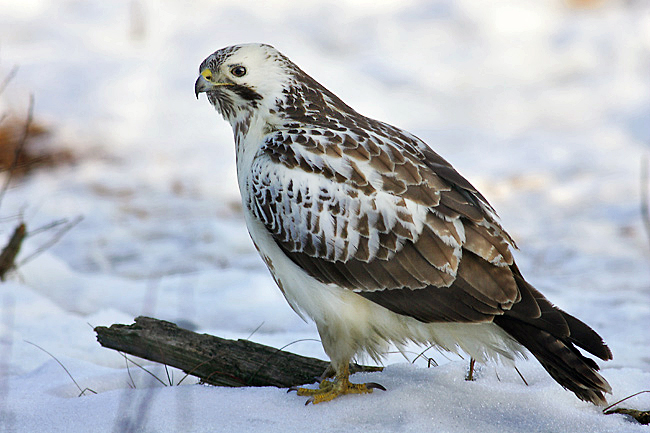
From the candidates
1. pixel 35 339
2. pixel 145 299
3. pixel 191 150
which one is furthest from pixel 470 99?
pixel 35 339

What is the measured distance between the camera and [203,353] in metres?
3.81

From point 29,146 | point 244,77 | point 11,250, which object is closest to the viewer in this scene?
point 244,77

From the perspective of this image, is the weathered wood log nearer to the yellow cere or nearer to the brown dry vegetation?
the yellow cere

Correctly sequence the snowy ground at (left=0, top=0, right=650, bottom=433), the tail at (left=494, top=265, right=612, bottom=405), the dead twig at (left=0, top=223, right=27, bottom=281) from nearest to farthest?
the tail at (left=494, top=265, right=612, bottom=405) → the snowy ground at (left=0, top=0, right=650, bottom=433) → the dead twig at (left=0, top=223, right=27, bottom=281)

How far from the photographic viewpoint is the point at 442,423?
3305 mm

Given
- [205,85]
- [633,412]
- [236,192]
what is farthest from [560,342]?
[236,192]

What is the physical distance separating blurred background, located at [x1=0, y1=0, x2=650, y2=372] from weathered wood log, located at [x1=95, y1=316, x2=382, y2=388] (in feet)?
3.18

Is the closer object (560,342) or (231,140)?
(560,342)

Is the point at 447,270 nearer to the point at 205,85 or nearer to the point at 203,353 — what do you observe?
the point at 203,353

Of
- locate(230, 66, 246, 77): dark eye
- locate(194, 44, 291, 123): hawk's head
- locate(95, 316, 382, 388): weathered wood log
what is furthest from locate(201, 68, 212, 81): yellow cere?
locate(95, 316, 382, 388): weathered wood log

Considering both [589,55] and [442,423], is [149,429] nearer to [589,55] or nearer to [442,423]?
[442,423]

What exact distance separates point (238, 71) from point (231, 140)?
666cm

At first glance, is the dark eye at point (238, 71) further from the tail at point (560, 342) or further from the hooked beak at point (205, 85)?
the tail at point (560, 342)

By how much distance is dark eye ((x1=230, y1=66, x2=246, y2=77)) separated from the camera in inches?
161
